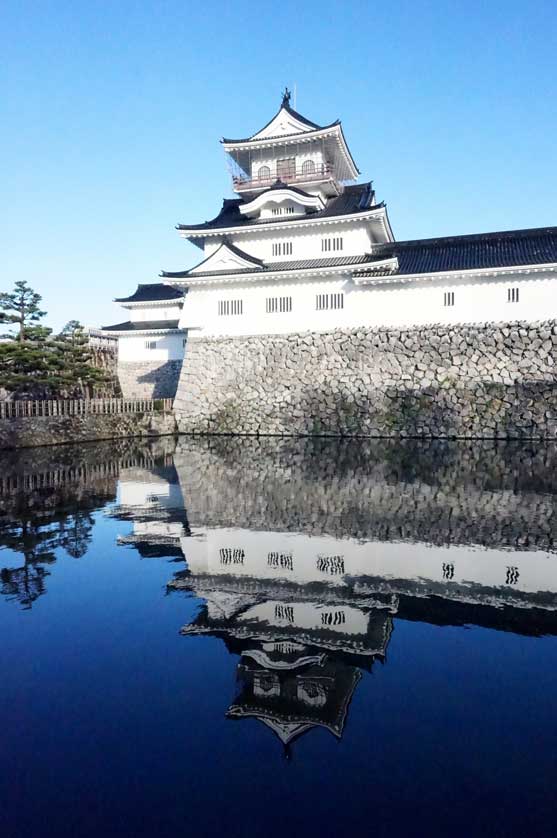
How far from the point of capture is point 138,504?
10391 millimetres

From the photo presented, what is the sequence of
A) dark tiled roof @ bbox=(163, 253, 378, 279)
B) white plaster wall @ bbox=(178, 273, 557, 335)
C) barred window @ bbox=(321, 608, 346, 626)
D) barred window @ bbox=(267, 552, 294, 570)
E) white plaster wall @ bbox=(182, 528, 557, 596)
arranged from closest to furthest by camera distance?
1. barred window @ bbox=(321, 608, 346, 626)
2. white plaster wall @ bbox=(182, 528, 557, 596)
3. barred window @ bbox=(267, 552, 294, 570)
4. white plaster wall @ bbox=(178, 273, 557, 335)
5. dark tiled roof @ bbox=(163, 253, 378, 279)

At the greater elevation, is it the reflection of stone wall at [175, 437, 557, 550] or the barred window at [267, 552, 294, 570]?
the reflection of stone wall at [175, 437, 557, 550]

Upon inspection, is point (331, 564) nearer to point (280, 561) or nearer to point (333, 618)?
point (280, 561)

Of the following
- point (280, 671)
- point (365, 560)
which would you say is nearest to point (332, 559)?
point (365, 560)

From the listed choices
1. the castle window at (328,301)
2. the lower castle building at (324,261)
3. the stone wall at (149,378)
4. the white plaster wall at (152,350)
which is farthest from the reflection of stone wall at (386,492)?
the white plaster wall at (152,350)

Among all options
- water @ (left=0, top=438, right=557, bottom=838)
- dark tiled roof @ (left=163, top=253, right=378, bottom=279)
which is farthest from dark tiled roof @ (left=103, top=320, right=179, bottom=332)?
water @ (left=0, top=438, right=557, bottom=838)

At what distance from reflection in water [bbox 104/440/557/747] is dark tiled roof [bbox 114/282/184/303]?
1899cm

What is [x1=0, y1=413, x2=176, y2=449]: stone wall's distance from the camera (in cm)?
1883

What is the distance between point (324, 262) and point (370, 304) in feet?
8.76

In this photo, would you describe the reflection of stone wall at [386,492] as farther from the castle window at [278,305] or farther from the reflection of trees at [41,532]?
the castle window at [278,305]

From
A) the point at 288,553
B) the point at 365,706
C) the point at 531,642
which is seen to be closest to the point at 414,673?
the point at 365,706

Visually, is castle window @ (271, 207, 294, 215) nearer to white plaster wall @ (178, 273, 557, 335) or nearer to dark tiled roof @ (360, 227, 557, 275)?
white plaster wall @ (178, 273, 557, 335)

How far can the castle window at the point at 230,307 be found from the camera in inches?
933

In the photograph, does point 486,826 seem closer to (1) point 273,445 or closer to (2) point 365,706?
(2) point 365,706
